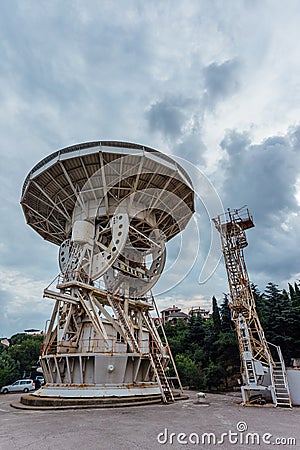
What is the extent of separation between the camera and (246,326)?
14125 millimetres

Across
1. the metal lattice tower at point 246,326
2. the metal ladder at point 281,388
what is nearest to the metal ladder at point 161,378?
the metal lattice tower at point 246,326

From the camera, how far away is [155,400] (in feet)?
43.4

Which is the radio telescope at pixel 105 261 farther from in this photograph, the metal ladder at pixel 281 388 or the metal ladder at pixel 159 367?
the metal ladder at pixel 281 388

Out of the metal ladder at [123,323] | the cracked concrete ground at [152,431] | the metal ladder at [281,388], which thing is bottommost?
the cracked concrete ground at [152,431]

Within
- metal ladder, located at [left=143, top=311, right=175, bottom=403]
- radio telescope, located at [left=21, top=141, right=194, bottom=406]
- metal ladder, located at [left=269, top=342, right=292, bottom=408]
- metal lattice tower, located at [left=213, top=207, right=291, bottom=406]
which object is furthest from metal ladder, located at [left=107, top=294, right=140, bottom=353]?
metal ladder, located at [left=269, top=342, right=292, bottom=408]

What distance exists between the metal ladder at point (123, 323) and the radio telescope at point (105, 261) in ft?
0.18

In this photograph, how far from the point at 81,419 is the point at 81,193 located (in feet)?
37.6

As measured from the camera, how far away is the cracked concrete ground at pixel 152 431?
5.94 metres

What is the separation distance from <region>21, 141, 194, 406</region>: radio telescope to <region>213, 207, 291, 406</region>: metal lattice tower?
3321 mm

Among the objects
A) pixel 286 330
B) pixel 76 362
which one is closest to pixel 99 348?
pixel 76 362

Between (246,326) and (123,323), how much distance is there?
618cm

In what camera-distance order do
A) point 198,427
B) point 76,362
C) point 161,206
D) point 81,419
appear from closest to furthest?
point 198,427
point 81,419
point 76,362
point 161,206

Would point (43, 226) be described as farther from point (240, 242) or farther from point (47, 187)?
point (240, 242)

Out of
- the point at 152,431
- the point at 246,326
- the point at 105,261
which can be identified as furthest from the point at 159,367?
the point at 152,431
